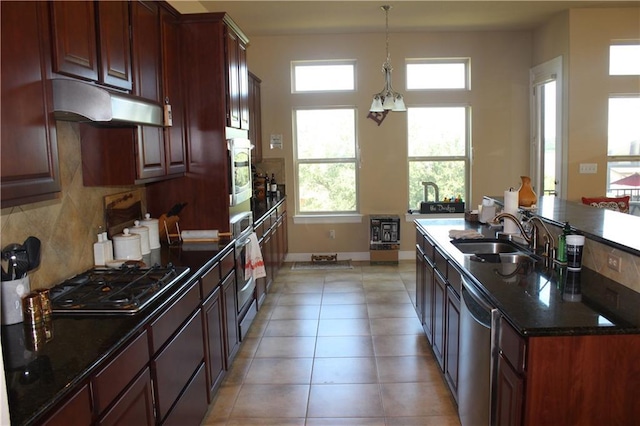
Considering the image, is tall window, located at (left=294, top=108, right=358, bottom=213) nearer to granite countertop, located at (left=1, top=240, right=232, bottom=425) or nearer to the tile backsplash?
the tile backsplash

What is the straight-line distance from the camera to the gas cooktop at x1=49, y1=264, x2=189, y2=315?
1.91 meters

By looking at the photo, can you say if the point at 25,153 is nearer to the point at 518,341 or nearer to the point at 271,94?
the point at 518,341

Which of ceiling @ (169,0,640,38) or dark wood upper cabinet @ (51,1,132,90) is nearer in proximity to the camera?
dark wood upper cabinet @ (51,1,132,90)

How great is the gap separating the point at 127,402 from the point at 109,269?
1.04 m

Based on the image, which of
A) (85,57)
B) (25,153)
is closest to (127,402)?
(25,153)

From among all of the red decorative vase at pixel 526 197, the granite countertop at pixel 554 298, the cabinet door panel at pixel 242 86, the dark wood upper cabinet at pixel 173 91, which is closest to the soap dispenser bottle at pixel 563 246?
the granite countertop at pixel 554 298

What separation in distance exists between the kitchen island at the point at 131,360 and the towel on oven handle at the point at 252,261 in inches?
28.1

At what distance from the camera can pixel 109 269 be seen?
257 cm

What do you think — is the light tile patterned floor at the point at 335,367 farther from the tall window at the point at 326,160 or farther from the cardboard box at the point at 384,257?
the tall window at the point at 326,160

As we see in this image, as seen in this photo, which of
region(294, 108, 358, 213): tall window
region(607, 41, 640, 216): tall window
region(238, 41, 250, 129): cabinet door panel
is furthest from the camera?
region(294, 108, 358, 213): tall window

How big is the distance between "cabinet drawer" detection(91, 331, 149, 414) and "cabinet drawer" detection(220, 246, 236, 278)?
1.18 m

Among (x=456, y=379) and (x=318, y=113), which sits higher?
(x=318, y=113)

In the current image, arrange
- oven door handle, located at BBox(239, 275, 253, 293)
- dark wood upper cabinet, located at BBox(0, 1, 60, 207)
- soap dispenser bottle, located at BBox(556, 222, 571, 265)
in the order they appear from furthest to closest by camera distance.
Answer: oven door handle, located at BBox(239, 275, 253, 293)
soap dispenser bottle, located at BBox(556, 222, 571, 265)
dark wood upper cabinet, located at BBox(0, 1, 60, 207)

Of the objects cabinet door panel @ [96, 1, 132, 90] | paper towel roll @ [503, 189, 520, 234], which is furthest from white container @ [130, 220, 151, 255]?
paper towel roll @ [503, 189, 520, 234]
